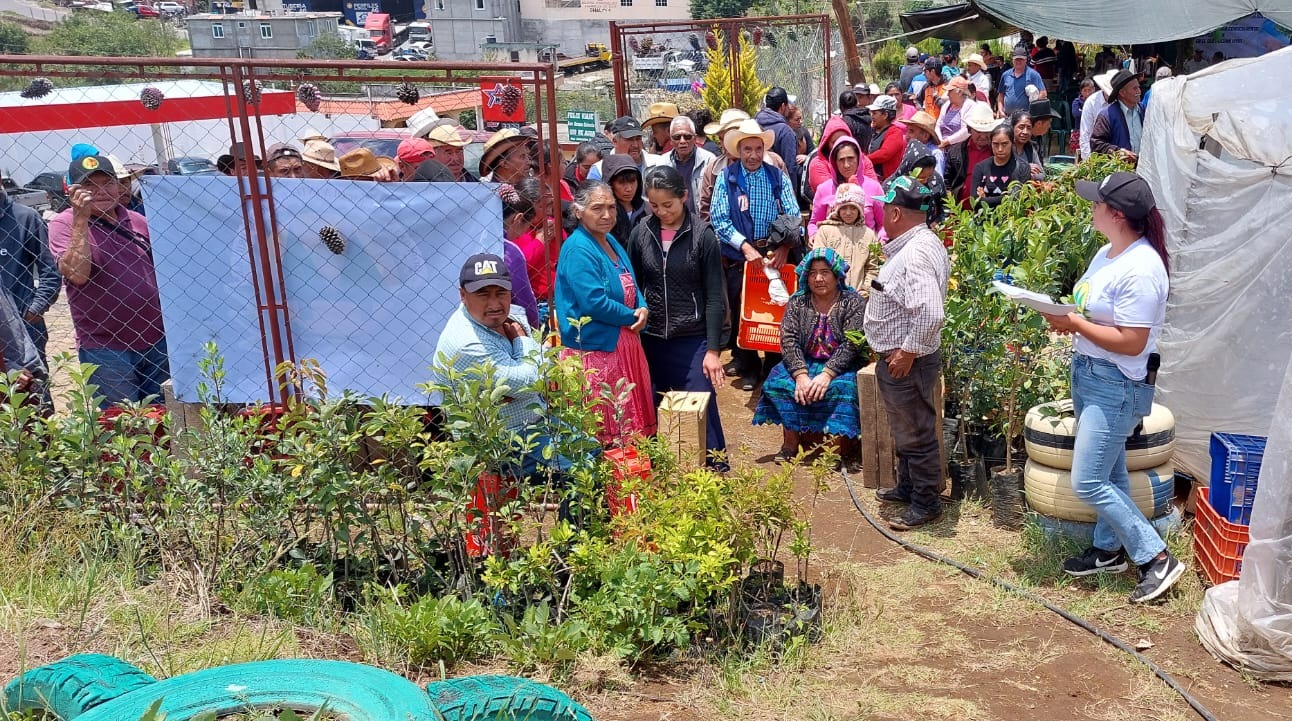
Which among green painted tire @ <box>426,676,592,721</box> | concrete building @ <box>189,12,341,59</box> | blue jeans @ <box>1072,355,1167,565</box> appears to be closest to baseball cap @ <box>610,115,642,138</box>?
blue jeans @ <box>1072,355,1167,565</box>

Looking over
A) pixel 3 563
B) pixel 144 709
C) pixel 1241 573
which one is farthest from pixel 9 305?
pixel 1241 573

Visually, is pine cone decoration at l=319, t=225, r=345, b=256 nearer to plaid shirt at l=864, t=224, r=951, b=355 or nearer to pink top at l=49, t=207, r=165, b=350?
pink top at l=49, t=207, r=165, b=350

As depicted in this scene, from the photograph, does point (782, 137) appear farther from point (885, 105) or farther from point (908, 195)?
point (908, 195)

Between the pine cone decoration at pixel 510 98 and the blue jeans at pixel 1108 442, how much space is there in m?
3.09

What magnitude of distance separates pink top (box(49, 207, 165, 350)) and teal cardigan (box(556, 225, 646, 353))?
6.85 feet

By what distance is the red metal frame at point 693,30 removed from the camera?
9.56m

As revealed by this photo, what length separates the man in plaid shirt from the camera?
16.4 ft

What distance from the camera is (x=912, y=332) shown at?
16.6 ft

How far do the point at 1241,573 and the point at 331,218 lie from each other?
14.0 feet

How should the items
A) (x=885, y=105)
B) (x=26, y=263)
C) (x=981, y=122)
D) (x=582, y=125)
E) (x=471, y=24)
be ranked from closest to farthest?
(x=26, y=263) < (x=981, y=122) < (x=582, y=125) < (x=885, y=105) < (x=471, y=24)

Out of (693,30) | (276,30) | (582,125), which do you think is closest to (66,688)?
(582,125)

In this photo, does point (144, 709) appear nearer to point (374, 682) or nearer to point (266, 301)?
point (374, 682)

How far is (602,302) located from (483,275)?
1.08m

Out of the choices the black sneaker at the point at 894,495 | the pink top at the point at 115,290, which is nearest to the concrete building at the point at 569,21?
the pink top at the point at 115,290
